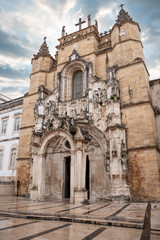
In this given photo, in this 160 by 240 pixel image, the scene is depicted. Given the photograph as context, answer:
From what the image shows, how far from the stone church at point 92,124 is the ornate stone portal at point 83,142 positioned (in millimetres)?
60

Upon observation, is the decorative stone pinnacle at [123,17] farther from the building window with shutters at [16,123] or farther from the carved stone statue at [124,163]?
the building window with shutters at [16,123]

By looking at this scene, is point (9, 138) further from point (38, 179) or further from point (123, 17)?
point (123, 17)

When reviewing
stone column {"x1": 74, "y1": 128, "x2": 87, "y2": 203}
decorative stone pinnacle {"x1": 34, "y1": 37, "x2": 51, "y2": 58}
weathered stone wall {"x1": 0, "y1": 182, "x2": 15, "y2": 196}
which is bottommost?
weathered stone wall {"x1": 0, "y1": 182, "x2": 15, "y2": 196}

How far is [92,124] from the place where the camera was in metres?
14.9

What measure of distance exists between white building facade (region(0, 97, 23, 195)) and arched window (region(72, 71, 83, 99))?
25.3 feet

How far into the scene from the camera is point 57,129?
44.6 ft

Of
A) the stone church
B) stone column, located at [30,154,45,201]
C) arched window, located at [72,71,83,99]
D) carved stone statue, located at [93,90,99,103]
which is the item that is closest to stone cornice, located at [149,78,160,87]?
the stone church

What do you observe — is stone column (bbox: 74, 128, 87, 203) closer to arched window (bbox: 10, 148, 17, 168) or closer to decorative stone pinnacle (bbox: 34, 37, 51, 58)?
arched window (bbox: 10, 148, 17, 168)

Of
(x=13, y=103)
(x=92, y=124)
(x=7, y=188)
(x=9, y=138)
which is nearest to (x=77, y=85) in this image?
(x=92, y=124)

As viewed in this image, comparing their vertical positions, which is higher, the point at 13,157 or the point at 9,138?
the point at 9,138

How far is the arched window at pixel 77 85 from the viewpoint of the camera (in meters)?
17.8

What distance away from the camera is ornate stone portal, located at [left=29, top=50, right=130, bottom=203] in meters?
12.2

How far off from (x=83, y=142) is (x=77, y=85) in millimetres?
7594

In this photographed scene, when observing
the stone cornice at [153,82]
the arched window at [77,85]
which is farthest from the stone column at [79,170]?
the stone cornice at [153,82]
